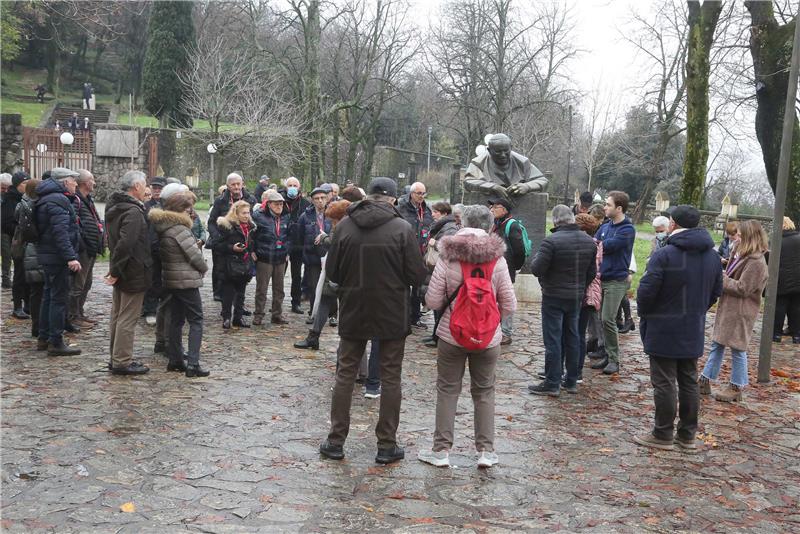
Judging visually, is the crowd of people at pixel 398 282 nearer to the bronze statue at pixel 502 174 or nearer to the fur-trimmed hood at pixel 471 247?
the fur-trimmed hood at pixel 471 247

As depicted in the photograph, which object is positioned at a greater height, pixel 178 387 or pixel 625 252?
pixel 625 252

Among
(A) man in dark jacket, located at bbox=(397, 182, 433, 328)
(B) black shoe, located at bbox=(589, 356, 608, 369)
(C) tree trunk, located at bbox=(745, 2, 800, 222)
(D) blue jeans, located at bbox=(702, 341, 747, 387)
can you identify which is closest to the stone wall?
(A) man in dark jacket, located at bbox=(397, 182, 433, 328)

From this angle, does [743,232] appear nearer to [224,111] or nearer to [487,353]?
[487,353]

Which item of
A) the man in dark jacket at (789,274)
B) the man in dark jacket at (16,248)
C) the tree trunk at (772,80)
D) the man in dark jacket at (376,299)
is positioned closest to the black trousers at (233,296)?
the man in dark jacket at (16,248)

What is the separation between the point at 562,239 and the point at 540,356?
2469 millimetres

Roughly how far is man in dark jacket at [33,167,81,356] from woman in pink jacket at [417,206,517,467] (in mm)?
4305

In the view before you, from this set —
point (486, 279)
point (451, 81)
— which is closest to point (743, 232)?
point (486, 279)

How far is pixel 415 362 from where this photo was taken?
8633 mm

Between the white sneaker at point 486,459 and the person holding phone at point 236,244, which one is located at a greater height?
the person holding phone at point 236,244

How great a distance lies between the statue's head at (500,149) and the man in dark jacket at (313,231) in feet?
8.91

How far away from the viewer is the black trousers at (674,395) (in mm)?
6043

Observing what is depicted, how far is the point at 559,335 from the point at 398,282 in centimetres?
245

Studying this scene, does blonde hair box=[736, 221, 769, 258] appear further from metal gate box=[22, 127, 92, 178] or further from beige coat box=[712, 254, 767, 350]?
metal gate box=[22, 127, 92, 178]

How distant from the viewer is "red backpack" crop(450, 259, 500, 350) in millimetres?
5219
